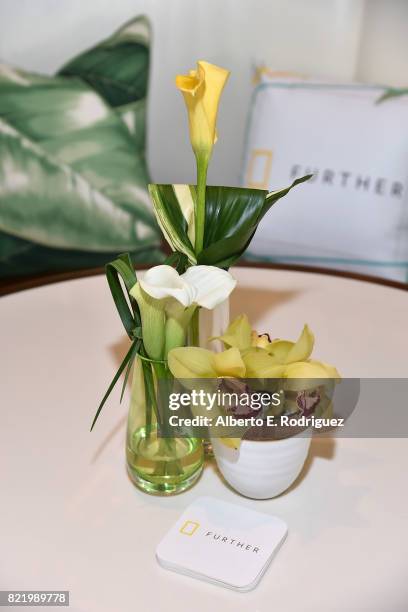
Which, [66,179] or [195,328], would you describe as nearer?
[195,328]

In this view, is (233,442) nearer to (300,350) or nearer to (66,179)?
(300,350)

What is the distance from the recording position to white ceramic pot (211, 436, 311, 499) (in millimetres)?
664

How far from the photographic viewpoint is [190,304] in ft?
2.11

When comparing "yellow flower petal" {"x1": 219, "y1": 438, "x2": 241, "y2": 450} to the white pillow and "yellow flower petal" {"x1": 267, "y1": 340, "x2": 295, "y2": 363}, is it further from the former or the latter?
the white pillow

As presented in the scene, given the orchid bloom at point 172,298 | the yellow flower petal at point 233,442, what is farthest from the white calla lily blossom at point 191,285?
the yellow flower petal at point 233,442

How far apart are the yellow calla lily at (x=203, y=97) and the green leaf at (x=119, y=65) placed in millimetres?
1033

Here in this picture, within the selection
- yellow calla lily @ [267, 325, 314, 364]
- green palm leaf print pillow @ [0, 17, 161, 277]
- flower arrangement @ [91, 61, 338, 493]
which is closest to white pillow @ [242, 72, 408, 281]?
green palm leaf print pillow @ [0, 17, 161, 277]

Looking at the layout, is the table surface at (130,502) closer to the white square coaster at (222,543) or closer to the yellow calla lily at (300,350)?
the white square coaster at (222,543)

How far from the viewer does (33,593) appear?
613 millimetres

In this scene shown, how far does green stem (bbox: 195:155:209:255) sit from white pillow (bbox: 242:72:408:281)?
0.79 metres

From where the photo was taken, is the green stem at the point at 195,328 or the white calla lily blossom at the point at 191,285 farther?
the green stem at the point at 195,328

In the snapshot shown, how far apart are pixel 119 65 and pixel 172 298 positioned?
3.88 feet

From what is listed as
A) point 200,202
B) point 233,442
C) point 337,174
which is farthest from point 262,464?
point 337,174

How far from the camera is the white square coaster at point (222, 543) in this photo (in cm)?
61
